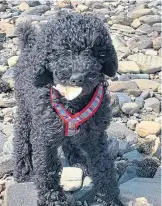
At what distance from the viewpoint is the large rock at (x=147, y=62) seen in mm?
6527

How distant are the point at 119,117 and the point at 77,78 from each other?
243cm

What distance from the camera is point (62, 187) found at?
408cm

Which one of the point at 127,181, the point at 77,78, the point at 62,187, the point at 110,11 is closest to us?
the point at 77,78

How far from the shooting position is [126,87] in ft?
19.8

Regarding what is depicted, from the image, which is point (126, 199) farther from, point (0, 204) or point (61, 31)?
point (61, 31)

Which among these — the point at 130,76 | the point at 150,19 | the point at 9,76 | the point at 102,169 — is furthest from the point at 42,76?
the point at 150,19

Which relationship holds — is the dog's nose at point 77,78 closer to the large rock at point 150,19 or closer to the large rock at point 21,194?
the large rock at point 21,194

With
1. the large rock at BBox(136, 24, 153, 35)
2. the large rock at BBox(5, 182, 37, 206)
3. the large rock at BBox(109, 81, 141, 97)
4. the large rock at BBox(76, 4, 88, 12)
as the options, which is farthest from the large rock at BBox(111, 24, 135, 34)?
the large rock at BBox(5, 182, 37, 206)

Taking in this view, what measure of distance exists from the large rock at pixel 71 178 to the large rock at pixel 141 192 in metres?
0.35

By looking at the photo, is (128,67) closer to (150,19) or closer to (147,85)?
(147,85)

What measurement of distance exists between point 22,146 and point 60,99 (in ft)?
2.89

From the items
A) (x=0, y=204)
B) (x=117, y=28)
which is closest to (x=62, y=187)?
(x=0, y=204)

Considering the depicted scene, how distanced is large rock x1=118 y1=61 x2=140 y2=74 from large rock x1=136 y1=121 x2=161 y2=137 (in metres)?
1.28

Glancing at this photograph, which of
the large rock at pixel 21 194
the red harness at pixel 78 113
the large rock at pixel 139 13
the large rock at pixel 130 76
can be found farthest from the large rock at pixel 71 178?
the large rock at pixel 139 13
